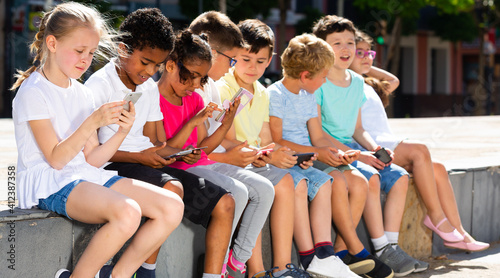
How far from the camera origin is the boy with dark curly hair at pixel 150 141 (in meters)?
3.49

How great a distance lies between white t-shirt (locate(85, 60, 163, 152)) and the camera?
3.57 m

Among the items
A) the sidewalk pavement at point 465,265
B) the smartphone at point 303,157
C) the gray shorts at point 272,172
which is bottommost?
the sidewalk pavement at point 465,265

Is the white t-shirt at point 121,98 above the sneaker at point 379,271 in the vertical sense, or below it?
above

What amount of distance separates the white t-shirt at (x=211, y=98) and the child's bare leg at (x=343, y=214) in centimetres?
67

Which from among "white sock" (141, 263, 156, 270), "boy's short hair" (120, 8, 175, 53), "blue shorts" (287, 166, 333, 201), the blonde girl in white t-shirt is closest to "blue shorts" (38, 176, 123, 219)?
the blonde girl in white t-shirt

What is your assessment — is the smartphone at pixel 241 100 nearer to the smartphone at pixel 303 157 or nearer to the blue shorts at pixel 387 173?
the smartphone at pixel 303 157

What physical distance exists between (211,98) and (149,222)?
117 centimetres

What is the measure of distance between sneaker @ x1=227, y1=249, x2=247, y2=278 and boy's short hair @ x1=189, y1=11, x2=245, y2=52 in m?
1.22

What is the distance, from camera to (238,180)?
12.6 feet

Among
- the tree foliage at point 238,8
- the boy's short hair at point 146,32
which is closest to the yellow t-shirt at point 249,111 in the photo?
the boy's short hair at point 146,32

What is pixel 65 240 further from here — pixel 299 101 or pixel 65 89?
pixel 299 101

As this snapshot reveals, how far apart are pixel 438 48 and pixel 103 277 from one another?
3034cm

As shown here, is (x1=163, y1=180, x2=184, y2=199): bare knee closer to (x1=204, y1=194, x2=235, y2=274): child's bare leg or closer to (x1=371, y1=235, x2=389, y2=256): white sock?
(x1=204, y1=194, x2=235, y2=274): child's bare leg

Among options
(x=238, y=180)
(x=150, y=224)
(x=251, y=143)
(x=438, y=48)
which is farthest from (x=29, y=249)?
(x=438, y=48)
